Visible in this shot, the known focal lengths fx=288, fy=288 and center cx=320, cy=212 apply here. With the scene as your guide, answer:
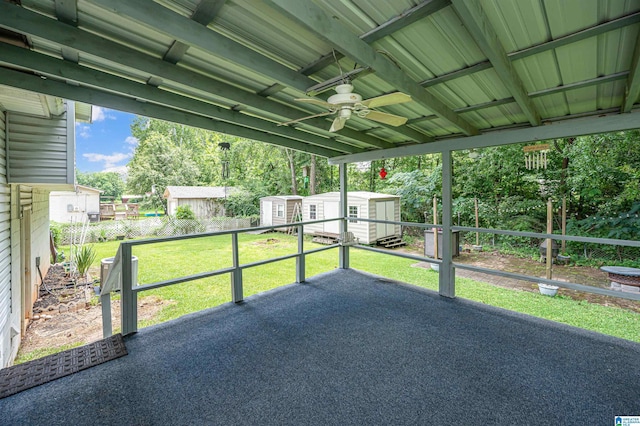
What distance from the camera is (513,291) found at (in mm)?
5520

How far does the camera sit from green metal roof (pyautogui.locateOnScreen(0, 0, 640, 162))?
5.15ft

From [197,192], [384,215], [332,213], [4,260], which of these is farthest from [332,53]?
[197,192]

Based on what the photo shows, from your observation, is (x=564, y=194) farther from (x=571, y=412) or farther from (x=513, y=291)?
(x=571, y=412)

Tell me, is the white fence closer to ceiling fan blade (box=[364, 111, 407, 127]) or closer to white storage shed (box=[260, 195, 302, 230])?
white storage shed (box=[260, 195, 302, 230])

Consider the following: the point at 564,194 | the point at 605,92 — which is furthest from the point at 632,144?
the point at 605,92

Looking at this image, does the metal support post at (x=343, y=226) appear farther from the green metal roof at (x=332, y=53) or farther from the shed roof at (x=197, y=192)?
the shed roof at (x=197, y=192)

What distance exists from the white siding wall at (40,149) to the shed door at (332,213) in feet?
25.6

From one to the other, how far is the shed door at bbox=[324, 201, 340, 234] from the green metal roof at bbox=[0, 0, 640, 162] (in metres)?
7.55

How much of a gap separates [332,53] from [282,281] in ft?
17.4

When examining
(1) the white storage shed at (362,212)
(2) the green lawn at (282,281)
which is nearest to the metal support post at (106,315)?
(2) the green lawn at (282,281)

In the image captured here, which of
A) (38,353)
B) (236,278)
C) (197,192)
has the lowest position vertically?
(38,353)

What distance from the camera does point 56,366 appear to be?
2.35 m

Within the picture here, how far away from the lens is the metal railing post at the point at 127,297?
282cm

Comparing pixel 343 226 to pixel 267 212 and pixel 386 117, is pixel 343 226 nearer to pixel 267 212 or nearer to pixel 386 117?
pixel 386 117
